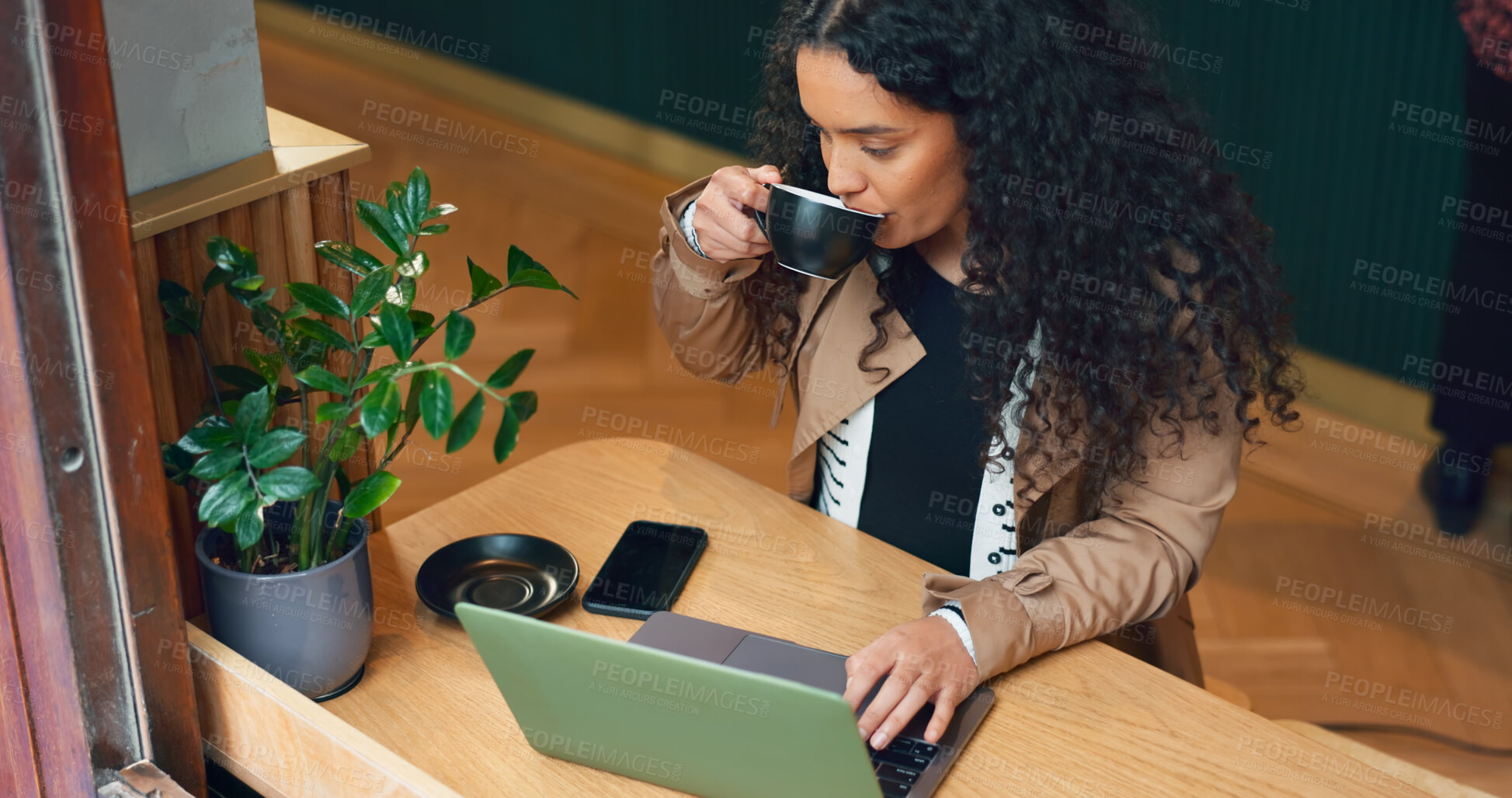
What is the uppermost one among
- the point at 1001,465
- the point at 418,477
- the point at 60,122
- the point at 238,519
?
the point at 60,122

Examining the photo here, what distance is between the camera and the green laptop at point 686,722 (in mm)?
891

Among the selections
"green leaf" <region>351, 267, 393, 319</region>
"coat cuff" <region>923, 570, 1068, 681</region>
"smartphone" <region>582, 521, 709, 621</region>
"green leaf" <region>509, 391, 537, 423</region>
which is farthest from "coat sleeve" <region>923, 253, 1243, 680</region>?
"green leaf" <region>351, 267, 393, 319</region>

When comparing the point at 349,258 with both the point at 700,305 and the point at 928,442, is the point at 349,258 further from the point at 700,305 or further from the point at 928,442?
the point at 928,442

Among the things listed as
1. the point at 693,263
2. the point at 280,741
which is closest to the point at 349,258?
the point at 280,741

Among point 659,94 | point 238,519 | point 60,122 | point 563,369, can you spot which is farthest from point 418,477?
point 60,122

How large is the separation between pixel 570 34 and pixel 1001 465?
2866 mm

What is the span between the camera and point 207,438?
3.24 feet

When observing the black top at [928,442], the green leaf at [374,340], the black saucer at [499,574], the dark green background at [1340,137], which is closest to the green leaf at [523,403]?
the green leaf at [374,340]

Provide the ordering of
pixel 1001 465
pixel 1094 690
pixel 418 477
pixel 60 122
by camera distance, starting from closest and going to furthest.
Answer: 1. pixel 60 122
2. pixel 1094 690
3. pixel 1001 465
4. pixel 418 477

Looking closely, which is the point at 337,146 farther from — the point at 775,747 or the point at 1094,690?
the point at 1094,690

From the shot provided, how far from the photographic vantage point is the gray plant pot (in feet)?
3.48

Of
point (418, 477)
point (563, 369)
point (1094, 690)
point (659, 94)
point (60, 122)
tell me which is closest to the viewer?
point (60, 122)

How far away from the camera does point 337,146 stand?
1193 mm

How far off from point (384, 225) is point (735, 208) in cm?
42
